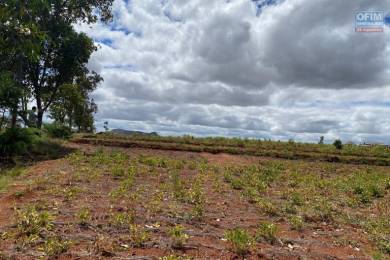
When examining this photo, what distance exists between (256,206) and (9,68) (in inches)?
903

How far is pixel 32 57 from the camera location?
470 centimetres

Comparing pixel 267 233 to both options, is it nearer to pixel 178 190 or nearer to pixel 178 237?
pixel 178 237

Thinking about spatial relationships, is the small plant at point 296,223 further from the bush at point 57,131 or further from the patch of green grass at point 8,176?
the bush at point 57,131

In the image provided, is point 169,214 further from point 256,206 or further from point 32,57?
point 32,57

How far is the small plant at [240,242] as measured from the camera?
7027 millimetres

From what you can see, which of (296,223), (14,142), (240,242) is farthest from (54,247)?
(14,142)

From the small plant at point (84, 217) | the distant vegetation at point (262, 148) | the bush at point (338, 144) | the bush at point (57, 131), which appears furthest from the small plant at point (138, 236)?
the bush at point (338, 144)

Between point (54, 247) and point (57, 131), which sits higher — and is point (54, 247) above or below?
below

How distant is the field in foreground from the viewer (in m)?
7.02

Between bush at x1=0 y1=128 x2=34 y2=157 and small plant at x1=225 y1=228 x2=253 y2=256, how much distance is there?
15.1 metres

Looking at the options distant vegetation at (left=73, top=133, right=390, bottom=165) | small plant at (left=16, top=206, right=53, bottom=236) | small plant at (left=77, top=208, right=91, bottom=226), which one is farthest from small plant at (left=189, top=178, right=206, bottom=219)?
distant vegetation at (left=73, top=133, right=390, bottom=165)

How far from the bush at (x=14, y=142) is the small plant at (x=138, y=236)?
14.0 meters

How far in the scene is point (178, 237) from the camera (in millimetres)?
7359

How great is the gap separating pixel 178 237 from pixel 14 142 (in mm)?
15049
